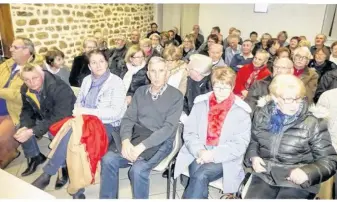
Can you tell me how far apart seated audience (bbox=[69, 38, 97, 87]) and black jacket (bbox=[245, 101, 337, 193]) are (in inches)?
87.1

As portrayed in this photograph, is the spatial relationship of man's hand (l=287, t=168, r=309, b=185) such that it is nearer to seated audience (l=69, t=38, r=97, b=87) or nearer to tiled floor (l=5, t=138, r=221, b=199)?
tiled floor (l=5, t=138, r=221, b=199)

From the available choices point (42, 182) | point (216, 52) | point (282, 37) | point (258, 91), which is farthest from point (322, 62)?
point (42, 182)

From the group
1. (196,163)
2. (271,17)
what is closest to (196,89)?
(196,163)

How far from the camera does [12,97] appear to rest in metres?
2.41

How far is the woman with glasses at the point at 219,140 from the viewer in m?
1.70

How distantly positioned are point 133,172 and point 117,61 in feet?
7.25

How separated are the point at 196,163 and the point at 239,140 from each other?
327mm

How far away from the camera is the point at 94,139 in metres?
1.88

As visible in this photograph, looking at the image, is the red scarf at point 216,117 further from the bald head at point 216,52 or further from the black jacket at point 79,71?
the black jacket at point 79,71

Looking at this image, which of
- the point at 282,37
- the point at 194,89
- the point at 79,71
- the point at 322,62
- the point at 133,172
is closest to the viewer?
the point at 133,172

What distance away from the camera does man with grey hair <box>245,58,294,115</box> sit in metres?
2.19

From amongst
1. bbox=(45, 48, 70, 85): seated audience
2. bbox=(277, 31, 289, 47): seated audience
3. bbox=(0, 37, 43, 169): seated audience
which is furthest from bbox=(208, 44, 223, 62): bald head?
bbox=(277, 31, 289, 47): seated audience

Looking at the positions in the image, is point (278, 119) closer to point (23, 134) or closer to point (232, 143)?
point (232, 143)

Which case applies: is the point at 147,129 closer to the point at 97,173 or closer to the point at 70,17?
the point at 97,173
